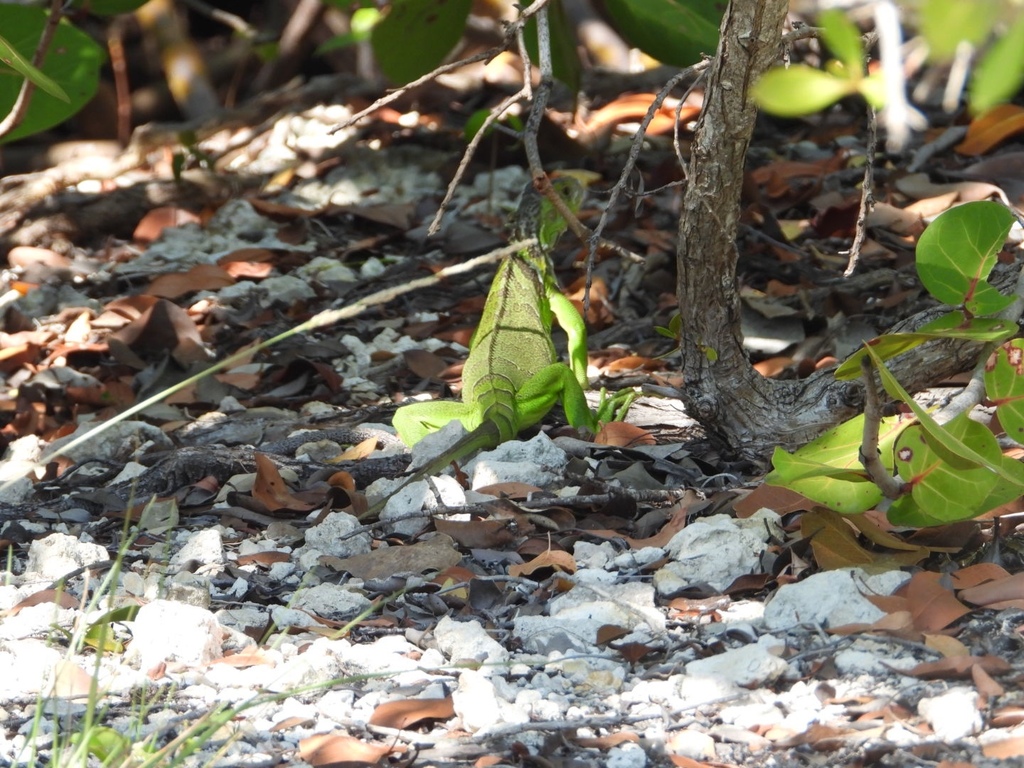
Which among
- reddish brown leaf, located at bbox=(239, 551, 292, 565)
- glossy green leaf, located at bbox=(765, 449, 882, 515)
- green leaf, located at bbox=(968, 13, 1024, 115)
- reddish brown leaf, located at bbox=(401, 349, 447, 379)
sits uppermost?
green leaf, located at bbox=(968, 13, 1024, 115)

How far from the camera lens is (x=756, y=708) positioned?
6.36ft

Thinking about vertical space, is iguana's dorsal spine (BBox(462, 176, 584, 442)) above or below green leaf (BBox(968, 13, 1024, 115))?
below

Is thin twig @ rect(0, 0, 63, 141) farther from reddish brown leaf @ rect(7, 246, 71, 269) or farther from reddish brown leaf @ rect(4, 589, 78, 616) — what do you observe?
reddish brown leaf @ rect(4, 589, 78, 616)

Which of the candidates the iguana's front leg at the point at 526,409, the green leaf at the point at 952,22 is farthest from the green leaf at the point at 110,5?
the green leaf at the point at 952,22

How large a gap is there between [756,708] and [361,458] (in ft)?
6.48

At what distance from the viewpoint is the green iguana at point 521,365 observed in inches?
148

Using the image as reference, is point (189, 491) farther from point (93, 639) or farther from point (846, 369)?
point (846, 369)

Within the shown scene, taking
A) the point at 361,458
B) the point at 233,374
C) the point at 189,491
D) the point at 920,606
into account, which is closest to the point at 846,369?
the point at 920,606

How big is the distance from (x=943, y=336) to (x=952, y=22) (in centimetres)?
139

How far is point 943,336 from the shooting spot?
2094 mm

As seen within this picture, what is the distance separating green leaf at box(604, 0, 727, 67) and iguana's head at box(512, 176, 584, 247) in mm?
639

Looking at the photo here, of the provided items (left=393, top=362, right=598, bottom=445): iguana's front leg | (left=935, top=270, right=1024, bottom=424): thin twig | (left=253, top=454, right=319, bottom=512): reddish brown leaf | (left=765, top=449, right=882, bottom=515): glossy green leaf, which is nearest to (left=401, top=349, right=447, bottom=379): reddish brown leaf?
(left=393, top=362, right=598, bottom=445): iguana's front leg

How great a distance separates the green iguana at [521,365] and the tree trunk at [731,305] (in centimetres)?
71

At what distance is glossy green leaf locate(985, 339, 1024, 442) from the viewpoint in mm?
2289
